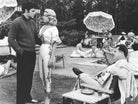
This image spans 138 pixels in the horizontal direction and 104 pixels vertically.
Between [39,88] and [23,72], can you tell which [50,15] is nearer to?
[23,72]

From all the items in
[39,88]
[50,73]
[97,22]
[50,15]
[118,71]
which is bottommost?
[39,88]

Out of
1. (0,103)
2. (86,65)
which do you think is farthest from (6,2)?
(0,103)

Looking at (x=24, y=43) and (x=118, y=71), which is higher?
(x=24, y=43)

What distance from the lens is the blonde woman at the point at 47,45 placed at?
5.39 m

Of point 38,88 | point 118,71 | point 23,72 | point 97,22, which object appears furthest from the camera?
point 97,22

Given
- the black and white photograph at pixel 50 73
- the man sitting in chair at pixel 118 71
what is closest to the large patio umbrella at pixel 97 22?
the black and white photograph at pixel 50 73

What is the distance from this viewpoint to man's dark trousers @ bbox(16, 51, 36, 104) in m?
5.31

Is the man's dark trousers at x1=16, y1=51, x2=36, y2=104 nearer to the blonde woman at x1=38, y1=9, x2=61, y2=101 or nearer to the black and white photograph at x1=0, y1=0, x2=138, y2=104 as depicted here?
the black and white photograph at x1=0, y1=0, x2=138, y2=104

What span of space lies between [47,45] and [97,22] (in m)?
12.9

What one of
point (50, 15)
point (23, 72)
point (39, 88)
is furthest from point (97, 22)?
point (23, 72)

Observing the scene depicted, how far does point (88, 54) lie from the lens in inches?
552

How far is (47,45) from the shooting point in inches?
214

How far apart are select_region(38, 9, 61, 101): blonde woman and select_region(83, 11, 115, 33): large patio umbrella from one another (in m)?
12.5

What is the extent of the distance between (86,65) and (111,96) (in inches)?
241
